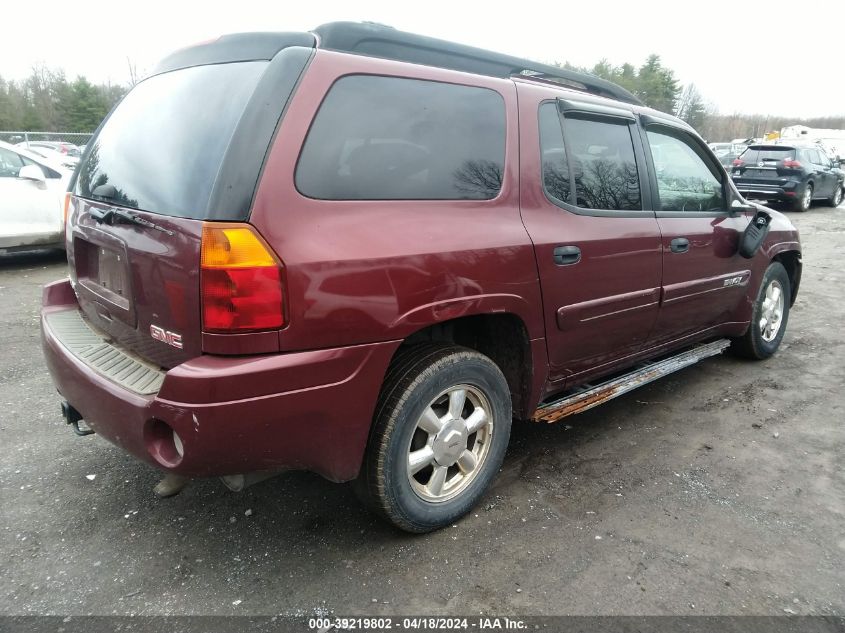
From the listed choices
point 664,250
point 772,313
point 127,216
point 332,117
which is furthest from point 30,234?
point 772,313

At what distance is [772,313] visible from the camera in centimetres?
480

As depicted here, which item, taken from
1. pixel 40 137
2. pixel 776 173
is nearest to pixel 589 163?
pixel 776 173

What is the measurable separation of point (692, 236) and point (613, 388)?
3.49ft

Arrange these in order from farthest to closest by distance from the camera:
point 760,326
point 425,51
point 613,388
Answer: point 760,326, point 613,388, point 425,51

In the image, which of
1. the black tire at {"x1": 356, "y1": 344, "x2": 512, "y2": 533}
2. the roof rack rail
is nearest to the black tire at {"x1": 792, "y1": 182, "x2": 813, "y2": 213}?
the roof rack rail

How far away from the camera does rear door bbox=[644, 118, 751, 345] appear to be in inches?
137

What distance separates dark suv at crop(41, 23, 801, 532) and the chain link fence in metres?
20.2

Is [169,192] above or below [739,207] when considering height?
above

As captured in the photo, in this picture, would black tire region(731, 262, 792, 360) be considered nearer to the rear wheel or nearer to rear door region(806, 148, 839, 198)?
the rear wheel

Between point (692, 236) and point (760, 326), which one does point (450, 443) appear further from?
point (760, 326)

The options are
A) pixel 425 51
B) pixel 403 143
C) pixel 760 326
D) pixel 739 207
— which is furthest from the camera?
pixel 760 326

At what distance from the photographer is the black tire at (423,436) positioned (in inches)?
90.7

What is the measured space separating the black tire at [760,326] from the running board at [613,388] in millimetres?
618

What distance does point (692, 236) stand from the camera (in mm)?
3580
